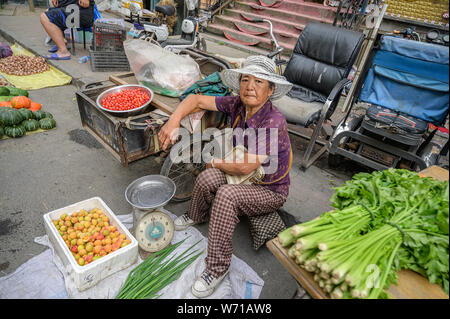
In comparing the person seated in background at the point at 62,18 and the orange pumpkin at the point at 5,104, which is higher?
the person seated in background at the point at 62,18

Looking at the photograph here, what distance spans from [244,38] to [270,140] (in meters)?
6.76

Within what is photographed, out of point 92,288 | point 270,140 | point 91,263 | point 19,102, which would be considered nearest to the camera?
point 91,263

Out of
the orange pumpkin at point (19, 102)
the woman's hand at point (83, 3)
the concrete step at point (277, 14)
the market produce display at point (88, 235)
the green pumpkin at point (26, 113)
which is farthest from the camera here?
the concrete step at point (277, 14)

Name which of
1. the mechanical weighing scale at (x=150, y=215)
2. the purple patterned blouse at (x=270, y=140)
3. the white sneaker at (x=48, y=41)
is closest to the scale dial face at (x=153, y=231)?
the mechanical weighing scale at (x=150, y=215)

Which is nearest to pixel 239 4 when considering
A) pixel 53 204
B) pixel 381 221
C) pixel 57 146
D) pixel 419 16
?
pixel 419 16

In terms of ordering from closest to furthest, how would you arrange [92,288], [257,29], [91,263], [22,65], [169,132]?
[91,263], [92,288], [169,132], [22,65], [257,29]

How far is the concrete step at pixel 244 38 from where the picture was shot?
7.35 metres

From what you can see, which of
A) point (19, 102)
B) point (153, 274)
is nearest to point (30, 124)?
point (19, 102)

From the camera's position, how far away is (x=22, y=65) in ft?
18.0

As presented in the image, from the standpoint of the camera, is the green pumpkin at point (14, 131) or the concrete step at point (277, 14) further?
the concrete step at point (277, 14)

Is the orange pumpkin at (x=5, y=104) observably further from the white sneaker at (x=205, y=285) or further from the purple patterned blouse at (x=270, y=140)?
A: the white sneaker at (x=205, y=285)

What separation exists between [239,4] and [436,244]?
931 cm

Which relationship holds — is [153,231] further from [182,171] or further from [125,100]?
[125,100]

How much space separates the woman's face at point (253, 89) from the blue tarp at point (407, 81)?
1349 millimetres
